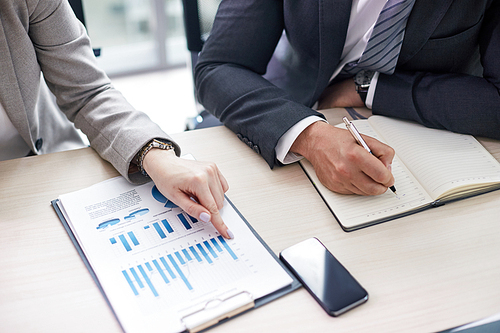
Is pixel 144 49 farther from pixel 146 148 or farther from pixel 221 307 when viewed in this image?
pixel 221 307

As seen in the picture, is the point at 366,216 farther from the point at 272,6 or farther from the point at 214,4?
the point at 214,4

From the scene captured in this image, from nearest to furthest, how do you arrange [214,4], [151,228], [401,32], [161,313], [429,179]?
1. [161,313]
2. [151,228]
3. [429,179]
4. [401,32]
5. [214,4]

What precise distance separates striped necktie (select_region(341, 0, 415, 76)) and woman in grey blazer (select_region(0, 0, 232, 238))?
530 millimetres

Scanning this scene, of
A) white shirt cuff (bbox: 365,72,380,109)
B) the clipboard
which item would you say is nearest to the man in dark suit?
white shirt cuff (bbox: 365,72,380,109)

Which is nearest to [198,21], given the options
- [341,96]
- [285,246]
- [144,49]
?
[341,96]

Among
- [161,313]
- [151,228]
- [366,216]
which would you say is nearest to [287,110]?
[366,216]

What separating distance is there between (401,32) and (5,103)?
91 centimetres

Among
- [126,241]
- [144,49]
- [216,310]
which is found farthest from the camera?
[144,49]

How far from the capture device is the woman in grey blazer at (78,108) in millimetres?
713

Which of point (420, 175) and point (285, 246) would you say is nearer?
point (285, 246)

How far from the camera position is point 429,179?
0.79 meters

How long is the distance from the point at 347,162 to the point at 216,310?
0.38 m

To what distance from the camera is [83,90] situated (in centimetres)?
89

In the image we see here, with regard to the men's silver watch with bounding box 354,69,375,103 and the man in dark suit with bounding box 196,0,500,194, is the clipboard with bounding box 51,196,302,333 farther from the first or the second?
the men's silver watch with bounding box 354,69,375,103
